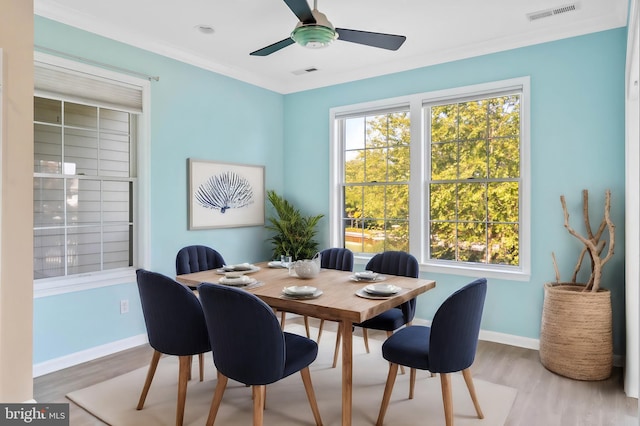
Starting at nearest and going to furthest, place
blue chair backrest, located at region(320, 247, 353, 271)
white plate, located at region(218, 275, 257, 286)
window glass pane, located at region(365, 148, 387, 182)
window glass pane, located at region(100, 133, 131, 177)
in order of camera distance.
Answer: white plate, located at region(218, 275, 257, 286) → window glass pane, located at region(100, 133, 131, 177) → blue chair backrest, located at region(320, 247, 353, 271) → window glass pane, located at region(365, 148, 387, 182)

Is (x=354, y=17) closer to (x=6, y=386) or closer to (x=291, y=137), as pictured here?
(x=291, y=137)

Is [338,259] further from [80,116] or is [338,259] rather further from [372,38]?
[80,116]

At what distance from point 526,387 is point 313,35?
9.06 feet

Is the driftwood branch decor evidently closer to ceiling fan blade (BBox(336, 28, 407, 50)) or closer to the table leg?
ceiling fan blade (BBox(336, 28, 407, 50))

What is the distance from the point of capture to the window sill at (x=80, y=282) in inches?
125

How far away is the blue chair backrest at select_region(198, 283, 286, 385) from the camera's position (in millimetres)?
1957

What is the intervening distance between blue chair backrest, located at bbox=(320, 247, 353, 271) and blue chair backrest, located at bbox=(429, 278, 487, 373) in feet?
5.28

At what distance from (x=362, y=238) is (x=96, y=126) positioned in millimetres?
2908

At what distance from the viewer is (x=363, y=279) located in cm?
289

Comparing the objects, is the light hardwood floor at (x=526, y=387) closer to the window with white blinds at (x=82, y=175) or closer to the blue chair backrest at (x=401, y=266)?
the blue chair backrest at (x=401, y=266)

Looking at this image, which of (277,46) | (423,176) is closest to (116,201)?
(277,46)

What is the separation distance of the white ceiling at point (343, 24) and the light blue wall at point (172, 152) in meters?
0.16

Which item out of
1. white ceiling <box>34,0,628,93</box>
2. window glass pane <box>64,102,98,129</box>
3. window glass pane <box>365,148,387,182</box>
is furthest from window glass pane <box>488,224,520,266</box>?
window glass pane <box>64,102,98,129</box>

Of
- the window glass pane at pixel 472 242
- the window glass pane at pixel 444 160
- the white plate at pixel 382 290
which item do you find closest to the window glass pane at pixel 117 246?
the white plate at pixel 382 290
